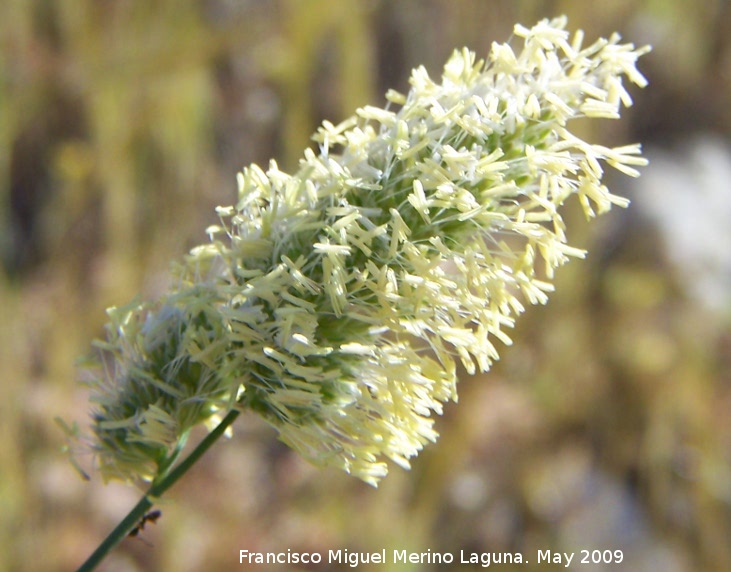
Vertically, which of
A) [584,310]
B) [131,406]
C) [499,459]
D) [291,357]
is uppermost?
[584,310]

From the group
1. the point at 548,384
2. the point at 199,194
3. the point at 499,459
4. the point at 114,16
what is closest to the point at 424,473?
the point at 499,459

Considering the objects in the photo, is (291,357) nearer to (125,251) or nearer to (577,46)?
(577,46)

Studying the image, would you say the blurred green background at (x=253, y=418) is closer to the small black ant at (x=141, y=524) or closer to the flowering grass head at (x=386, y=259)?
the small black ant at (x=141, y=524)

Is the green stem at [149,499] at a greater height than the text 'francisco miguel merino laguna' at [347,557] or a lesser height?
lesser

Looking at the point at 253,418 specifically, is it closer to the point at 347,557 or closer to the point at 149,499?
the point at 347,557

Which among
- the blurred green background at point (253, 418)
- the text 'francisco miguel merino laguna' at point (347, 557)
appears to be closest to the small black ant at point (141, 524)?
the blurred green background at point (253, 418)

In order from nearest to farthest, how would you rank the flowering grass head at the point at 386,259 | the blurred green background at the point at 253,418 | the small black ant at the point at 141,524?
the flowering grass head at the point at 386,259 < the small black ant at the point at 141,524 < the blurred green background at the point at 253,418

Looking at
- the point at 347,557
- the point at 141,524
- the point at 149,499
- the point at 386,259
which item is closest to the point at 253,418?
the point at 347,557
